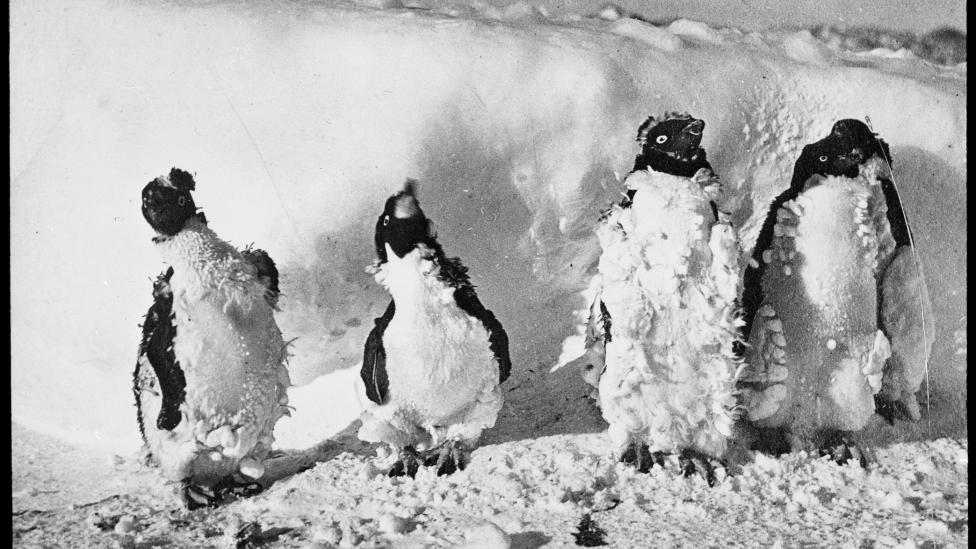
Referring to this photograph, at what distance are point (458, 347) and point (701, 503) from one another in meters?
0.46

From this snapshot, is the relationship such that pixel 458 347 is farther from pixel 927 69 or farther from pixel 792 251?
pixel 927 69

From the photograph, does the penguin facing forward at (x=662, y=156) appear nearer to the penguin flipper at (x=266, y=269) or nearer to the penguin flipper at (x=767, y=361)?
the penguin flipper at (x=767, y=361)

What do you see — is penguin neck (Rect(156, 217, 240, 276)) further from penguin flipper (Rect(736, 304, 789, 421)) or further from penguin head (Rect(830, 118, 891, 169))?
penguin head (Rect(830, 118, 891, 169))

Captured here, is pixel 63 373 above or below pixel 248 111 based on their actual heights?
below

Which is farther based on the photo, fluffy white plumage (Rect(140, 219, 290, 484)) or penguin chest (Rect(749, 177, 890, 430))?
penguin chest (Rect(749, 177, 890, 430))

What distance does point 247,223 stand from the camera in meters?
1.57

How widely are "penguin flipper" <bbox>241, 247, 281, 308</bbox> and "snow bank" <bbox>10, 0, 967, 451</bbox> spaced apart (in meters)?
0.02

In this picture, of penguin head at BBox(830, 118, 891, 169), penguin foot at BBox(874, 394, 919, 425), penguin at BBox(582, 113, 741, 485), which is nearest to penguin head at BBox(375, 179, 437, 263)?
penguin at BBox(582, 113, 741, 485)

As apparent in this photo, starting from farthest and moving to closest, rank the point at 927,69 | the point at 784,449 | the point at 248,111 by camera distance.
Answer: the point at 927,69 < the point at 784,449 < the point at 248,111

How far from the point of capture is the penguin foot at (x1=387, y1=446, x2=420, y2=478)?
158 cm

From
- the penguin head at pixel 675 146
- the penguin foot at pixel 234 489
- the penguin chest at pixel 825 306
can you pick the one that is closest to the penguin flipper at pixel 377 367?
the penguin foot at pixel 234 489

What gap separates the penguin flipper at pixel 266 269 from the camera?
1.55 metres

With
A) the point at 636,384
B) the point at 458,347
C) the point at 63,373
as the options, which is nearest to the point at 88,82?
the point at 63,373

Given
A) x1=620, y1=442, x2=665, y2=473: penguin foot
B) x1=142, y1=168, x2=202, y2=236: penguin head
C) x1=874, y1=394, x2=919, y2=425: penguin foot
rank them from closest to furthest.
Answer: x1=142, y1=168, x2=202, y2=236: penguin head → x1=620, y1=442, x2=665, y2=473: penguin foot → x1=874, y1=394, x2=919, y2=425: penguin foot
